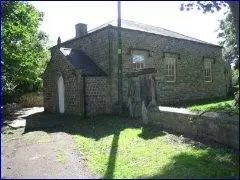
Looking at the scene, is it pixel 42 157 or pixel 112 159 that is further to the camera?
pixel 42 157

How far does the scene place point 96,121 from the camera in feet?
52.5

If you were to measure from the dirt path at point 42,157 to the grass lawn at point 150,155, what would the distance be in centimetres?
42

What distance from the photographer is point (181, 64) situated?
23422mm

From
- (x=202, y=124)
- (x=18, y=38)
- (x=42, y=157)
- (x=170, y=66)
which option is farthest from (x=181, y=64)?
(x=42, y=157)

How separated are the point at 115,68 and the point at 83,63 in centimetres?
217

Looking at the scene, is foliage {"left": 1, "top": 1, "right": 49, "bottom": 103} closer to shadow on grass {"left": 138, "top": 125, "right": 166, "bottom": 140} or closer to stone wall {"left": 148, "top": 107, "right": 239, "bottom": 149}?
shadow on grass {"left": 138, "top": 125, "right": 166, "bottom": 140}

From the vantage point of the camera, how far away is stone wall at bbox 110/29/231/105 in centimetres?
1989

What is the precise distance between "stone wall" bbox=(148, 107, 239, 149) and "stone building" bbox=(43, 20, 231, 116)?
2.87 m

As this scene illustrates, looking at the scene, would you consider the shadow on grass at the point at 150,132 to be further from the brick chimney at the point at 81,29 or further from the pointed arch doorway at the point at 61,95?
the brick chimney at the point at 81,29

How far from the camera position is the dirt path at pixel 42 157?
794 cm

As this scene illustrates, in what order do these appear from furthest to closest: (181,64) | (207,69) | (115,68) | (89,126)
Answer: (207,69), (181,64), (115,68), (89,126)

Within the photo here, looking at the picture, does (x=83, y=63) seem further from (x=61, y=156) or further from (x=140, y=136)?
(x=61, y=156)

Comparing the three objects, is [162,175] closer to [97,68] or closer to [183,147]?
[183,147]

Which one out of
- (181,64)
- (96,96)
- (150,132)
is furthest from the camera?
(181,64)
